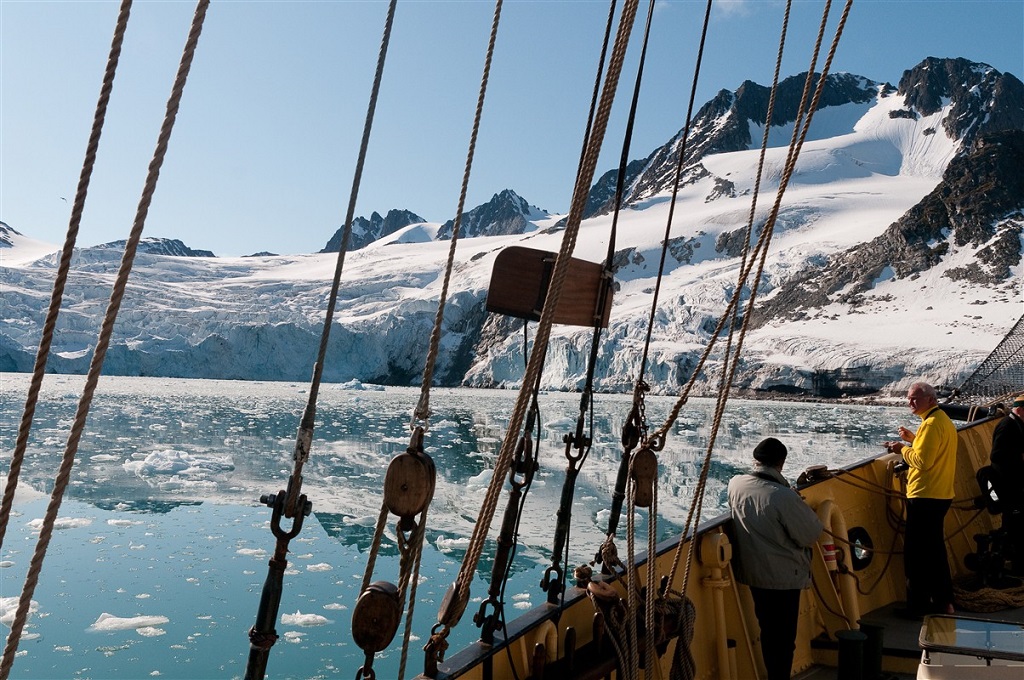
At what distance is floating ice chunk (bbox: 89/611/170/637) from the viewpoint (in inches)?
236

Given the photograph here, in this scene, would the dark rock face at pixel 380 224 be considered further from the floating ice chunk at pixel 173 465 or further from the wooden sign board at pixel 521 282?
the wooden sign board at pixel 521 282

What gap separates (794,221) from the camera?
221 ft

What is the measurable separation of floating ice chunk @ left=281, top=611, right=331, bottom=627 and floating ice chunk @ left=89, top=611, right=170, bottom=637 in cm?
99

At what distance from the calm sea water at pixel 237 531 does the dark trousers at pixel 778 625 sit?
3.65 m

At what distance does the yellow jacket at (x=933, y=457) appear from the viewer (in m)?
3.32

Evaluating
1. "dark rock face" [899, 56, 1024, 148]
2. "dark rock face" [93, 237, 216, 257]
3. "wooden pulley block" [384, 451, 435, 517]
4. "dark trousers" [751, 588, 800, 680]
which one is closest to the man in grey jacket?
"dark trousers" [751, 588, 800, 680]

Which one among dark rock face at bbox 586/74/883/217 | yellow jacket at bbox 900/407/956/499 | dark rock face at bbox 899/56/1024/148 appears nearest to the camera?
yellow jacket at bbox 900/407/956/499

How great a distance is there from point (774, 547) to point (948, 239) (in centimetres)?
6448

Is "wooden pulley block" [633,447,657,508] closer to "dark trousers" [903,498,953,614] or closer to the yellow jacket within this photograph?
the yellow jacket

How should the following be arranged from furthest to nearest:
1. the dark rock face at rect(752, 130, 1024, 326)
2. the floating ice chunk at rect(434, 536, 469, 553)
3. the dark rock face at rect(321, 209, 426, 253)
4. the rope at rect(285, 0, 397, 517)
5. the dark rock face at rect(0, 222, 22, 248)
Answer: the dark rock face at rect(321, 209, 426, 253) < the dark rock face at rect(0, 222, 22, 248) < the dark rock face at rect(752, 130, 1024, 326) < the floating ice chunk at rect(434, 536, 469, 553) < the rope at rect(285, 0, 397, 517)

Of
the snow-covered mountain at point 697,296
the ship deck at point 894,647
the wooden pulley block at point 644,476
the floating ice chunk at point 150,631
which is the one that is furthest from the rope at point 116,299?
the snow-covered mountain at point 697,296

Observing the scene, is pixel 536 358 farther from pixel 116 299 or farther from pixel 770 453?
pixel 770 453

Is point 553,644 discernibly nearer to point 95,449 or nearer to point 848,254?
point 95,449

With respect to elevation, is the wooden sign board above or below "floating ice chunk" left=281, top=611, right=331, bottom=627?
above
